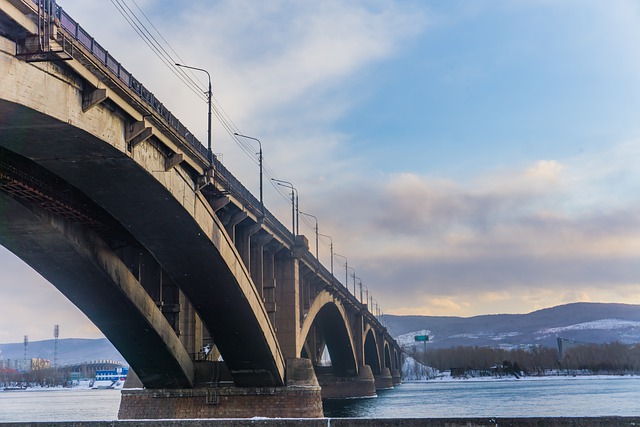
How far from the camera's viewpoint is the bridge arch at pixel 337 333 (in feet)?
241

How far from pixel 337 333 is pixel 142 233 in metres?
56.3

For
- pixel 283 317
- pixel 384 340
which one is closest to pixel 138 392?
pixel 283 317

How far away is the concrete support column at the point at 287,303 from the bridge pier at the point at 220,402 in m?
3.10

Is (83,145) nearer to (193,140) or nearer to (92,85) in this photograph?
(92,85)

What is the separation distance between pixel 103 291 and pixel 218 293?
5532mm

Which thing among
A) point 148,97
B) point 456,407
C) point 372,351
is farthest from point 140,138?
point 372,351

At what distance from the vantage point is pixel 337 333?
3344 inches

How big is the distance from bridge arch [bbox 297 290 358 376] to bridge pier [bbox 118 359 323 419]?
708 inches

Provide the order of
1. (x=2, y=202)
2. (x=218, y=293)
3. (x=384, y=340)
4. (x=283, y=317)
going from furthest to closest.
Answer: (x=384, y=340), (x=283, y=317), (x=218, y=293), (x=2, y=202)

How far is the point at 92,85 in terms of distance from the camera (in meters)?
23.3

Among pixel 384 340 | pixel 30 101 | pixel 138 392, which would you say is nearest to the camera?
pixel 30 101

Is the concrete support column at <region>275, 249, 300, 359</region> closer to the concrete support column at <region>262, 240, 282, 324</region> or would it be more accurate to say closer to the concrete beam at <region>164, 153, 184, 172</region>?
the concrete support column at <region>262, 240, 282, 324</region>

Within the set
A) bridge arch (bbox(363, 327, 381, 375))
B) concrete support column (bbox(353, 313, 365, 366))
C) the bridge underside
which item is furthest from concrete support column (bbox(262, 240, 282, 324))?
bridge arch (bbox(363, 327, 381, 375))

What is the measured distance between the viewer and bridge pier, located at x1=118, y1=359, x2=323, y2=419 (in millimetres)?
41281
